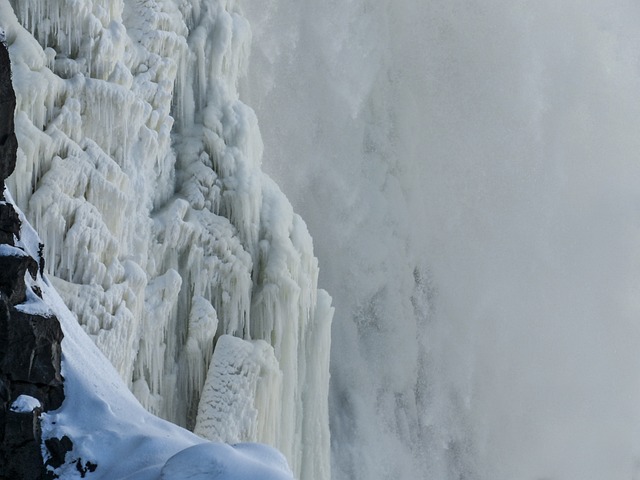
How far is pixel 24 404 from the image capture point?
7.62 m

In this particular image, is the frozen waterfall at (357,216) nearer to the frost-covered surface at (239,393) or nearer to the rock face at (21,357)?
the frost-covered surface at (239,393)

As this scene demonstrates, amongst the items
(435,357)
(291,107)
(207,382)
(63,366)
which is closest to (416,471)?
(435,357)

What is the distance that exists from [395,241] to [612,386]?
8628 mm

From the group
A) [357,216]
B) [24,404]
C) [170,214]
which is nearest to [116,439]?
[24,404]

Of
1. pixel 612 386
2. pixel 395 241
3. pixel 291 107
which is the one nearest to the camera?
pixel 291 107

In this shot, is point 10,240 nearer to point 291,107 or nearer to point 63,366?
point 63,366

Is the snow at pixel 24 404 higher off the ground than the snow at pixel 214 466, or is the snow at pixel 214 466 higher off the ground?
the snow at pixel 24 404

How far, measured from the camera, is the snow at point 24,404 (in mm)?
7602

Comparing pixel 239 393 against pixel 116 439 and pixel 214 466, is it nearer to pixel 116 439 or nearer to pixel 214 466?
pixel 116 439

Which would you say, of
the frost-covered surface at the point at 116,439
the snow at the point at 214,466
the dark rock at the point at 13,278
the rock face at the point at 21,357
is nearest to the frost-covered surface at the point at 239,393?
the frost-covered surface at the point at 116,439

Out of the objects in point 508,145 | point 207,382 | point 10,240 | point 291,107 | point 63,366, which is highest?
point 508,145

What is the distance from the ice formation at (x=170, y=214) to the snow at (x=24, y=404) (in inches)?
175

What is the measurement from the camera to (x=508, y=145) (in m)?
33.0

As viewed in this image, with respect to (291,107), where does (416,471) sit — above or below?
below
